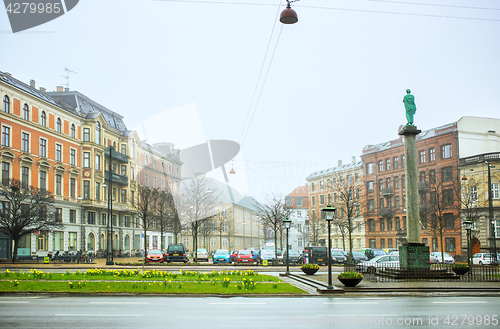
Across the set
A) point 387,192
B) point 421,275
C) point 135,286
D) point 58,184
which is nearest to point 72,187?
point 58,184

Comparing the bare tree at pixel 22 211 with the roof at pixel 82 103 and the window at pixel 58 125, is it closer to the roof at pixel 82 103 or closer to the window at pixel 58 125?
the window at pixel 58 125

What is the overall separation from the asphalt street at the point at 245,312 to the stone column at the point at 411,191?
22.4ft

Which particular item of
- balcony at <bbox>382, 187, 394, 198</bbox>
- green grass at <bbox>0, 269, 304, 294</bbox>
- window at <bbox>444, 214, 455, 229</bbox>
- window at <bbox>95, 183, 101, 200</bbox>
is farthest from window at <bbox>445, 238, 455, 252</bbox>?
green grass at <bbox>0, 269, 304, 294</bbox>

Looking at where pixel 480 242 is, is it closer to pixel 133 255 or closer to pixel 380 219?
pixel 380 219

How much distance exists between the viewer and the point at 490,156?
5469cm

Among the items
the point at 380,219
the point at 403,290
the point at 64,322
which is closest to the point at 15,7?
the point at 64,322

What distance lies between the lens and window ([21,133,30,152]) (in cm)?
4600

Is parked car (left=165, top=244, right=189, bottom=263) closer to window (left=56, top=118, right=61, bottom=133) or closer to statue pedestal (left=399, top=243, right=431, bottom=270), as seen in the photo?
window (left=56, top=118, right=61, bottom=133)

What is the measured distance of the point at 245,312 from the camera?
1255 centimetres

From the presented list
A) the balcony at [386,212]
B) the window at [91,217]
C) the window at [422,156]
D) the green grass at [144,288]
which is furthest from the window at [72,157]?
the window at [422,156]

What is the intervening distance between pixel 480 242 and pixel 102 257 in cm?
4396

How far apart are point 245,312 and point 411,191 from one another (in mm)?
13731

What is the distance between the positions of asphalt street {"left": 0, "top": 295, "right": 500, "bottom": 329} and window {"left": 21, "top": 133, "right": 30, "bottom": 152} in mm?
34106

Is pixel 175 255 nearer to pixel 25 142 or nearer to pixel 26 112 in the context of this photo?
pixel 25 142
